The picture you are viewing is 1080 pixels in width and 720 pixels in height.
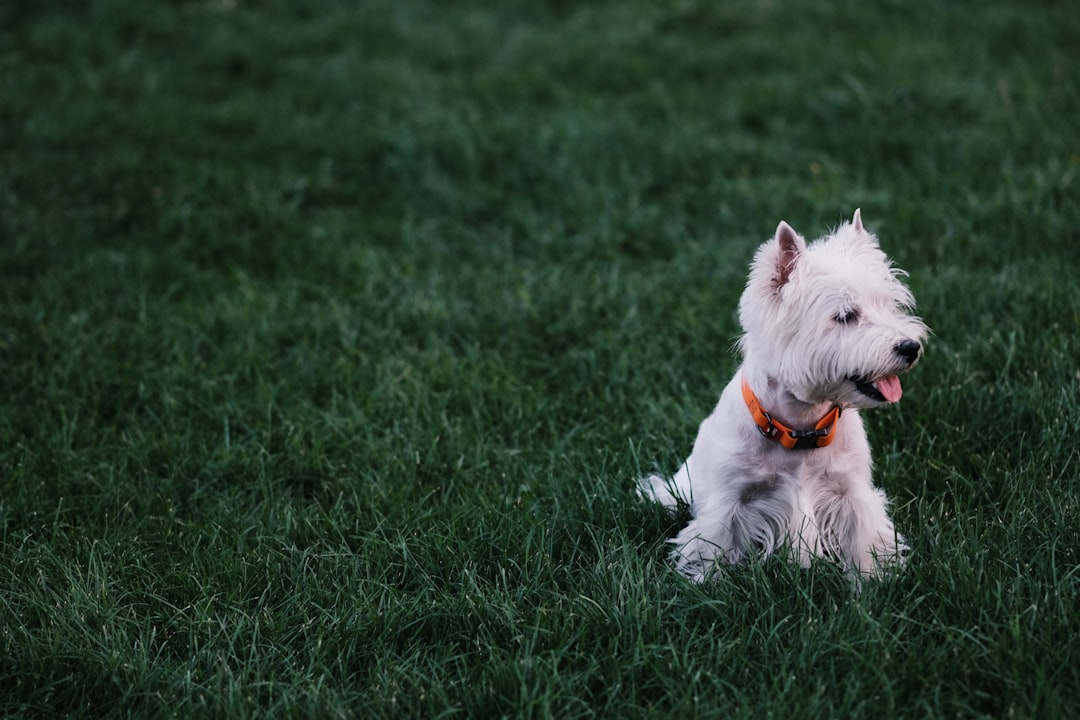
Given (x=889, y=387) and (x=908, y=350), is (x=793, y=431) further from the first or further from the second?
(x=908, y=350)

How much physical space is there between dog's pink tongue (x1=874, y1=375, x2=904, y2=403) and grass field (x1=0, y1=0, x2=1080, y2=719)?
540 millimetres

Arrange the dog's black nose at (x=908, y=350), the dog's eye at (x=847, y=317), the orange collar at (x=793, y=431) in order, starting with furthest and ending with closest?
the orange collar at (x=793, y=431), the dog's eye at (x=847, y=317), the dog's black nose at (x=908, y=350)

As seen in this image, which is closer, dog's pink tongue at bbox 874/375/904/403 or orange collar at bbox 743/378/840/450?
dog's pink tongue at bbox 874/375/904/403

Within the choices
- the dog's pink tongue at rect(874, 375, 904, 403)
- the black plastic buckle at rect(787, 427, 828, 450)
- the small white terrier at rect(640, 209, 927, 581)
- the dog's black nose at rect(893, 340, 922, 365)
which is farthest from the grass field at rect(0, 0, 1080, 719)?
the dog's black nose at rect(893, 340, 922, 365)

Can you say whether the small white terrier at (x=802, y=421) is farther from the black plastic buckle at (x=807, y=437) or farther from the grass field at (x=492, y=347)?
the grass field at (x=492, y=347)

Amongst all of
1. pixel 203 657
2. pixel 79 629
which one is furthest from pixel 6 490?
pixel 203 657

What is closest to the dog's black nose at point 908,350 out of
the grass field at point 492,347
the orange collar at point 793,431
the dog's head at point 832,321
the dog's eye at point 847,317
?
the dog's head at point 832,321

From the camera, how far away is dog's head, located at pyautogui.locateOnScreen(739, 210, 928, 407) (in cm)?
287

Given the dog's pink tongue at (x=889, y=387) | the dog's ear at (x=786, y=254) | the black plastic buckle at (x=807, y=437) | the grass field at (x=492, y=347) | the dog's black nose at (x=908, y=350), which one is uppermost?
the dog's ear at (x=786, y=254)

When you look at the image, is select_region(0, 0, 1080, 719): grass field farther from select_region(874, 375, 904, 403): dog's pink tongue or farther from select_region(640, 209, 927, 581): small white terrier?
select_region(874, 375, 904, 403): dog's pink tongue

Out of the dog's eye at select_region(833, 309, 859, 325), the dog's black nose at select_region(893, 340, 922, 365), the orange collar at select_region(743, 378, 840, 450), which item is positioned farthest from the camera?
the orange collar at select_region(743, 378, 840, 450)

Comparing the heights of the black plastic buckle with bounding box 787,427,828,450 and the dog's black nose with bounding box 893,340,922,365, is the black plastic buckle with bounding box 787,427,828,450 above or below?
below

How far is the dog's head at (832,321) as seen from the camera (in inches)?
113

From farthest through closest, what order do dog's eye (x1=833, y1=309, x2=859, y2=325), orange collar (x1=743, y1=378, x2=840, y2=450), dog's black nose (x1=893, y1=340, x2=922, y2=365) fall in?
1. orange collar (x1=743, y1=378, x2=840, y2=450)
2. dog's eye (x1=833, y1=309, x2=859, y2=325)
3. dog's black nose (x1=893, y1=340, x2=922, y2=365)
